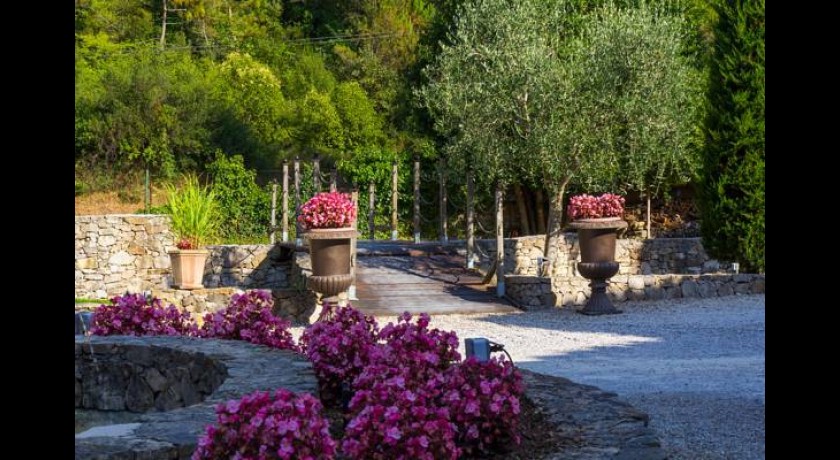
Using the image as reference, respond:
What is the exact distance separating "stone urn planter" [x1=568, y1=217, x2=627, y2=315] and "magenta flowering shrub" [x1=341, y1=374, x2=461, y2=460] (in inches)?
391

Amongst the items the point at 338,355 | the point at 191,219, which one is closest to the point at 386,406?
the point at 338,355

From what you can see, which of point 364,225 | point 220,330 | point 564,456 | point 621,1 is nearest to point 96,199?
point 364,225

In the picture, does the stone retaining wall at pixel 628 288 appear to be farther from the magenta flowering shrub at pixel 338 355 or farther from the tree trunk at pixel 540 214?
the magenta flowering shrub at pixel 338 355

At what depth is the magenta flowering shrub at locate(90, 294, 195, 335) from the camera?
24.3 feet

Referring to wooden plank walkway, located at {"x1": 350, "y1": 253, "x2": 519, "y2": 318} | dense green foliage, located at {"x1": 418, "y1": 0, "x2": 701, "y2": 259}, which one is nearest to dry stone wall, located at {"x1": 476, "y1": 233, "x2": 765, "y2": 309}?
wooden plank walkway, located at {"x1": 350, "y1": 253, "x2": 519, "y2": 318}

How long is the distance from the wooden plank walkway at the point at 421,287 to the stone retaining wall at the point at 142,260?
1.75 meters

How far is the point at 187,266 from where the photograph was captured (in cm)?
1395

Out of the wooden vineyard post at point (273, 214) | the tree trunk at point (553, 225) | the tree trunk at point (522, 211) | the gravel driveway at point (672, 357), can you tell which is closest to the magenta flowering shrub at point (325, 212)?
the gravel driveway at point (672, 357)

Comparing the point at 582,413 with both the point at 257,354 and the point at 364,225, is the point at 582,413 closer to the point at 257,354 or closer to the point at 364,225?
the point at 257,354

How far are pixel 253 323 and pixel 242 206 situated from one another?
546 inches

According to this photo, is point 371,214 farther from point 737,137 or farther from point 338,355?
point 338,355

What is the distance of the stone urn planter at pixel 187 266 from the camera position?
1391cm

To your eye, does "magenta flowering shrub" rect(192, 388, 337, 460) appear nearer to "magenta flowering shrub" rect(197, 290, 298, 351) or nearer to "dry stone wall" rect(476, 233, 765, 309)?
"magenta flowering shrub" rect(197, 290, 298, 351)
